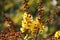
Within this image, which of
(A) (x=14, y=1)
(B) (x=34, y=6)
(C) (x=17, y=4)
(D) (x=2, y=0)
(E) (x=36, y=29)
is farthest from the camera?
(D) (x=2, y=0)

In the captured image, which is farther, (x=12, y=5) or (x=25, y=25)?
(x=12, y=5)

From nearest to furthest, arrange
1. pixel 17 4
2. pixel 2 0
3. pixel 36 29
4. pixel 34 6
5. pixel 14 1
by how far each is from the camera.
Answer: pixel 36 29 → pixel 34 6 → pixel 17 4 → pixel 14 1 → pixel 2 0

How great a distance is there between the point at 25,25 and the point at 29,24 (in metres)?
0.02

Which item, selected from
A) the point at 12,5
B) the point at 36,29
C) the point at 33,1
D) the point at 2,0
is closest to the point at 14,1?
the point at 12,5

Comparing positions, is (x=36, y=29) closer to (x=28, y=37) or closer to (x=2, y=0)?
(x=28, y=37)

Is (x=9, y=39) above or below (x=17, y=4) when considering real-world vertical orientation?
below

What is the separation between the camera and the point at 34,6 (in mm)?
1225

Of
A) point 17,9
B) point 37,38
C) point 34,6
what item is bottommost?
point 37,38

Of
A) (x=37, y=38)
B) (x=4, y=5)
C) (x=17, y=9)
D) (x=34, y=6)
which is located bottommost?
(x=37, y=38)

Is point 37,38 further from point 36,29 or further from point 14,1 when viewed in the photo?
point 14,1

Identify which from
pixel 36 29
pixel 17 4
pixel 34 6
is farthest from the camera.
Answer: pixel 17 4

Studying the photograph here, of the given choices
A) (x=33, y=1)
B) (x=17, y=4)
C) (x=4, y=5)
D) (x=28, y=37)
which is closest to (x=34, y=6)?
(x=33, y=1)

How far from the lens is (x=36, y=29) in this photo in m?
0.99

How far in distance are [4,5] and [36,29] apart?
433cm
